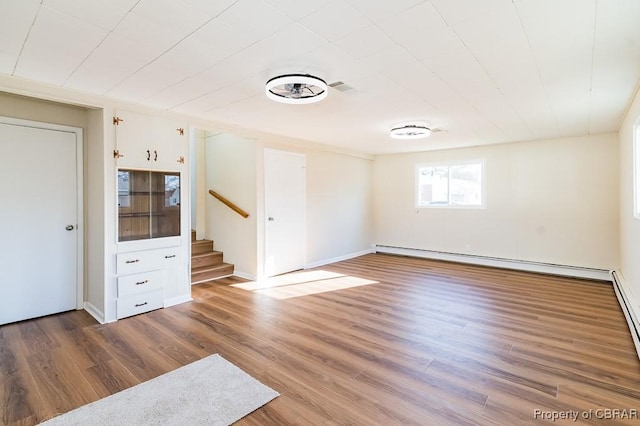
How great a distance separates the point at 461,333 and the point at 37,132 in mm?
4979

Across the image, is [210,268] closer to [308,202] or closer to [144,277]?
[144,277]

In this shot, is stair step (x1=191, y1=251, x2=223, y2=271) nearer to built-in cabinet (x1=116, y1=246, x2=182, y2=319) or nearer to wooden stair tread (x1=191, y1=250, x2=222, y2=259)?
wooden stair tread (x1=191, y1=250, x2=222, y2=259)

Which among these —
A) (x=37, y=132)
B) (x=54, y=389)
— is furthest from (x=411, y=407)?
(x=37, y=132)

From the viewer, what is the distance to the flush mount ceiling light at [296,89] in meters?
2.74

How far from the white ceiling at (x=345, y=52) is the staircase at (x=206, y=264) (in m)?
2.49

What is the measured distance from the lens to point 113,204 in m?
3.55

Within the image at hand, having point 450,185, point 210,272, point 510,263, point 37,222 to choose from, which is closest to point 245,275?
point 210,272

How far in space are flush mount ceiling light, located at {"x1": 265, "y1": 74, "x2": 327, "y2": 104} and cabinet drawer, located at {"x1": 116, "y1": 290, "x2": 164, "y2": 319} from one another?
8.91 ft

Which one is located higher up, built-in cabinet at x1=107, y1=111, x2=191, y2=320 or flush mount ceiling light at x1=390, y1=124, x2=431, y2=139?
flush mount ceiling light at x1=390, y1=124, x2=431, y2=139

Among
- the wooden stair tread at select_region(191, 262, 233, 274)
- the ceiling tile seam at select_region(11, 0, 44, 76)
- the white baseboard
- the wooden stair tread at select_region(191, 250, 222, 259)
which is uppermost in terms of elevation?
the ceiling tile seam at select_region(11, 0, 44, 76)

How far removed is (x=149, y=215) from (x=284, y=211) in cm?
225

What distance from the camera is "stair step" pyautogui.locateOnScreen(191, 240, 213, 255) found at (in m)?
5.66

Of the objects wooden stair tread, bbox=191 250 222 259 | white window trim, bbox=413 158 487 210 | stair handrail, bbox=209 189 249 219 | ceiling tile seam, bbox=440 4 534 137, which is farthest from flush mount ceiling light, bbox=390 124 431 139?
wooden stair tread, bbox=191 250 222 259

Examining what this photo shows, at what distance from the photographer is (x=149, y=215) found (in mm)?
3922
